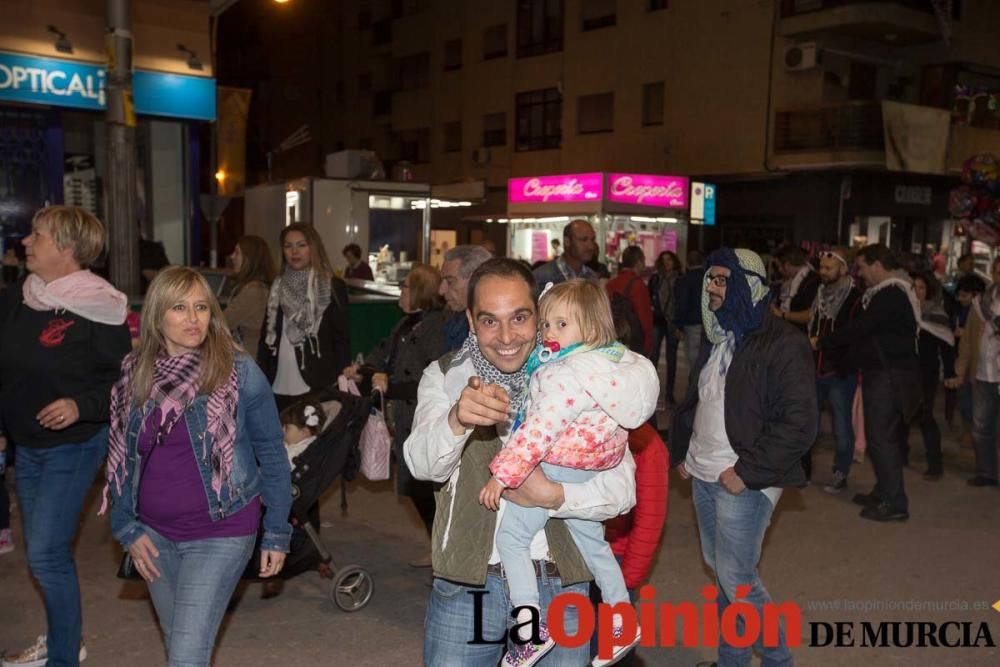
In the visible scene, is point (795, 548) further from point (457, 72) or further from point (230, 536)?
point (457, 72)

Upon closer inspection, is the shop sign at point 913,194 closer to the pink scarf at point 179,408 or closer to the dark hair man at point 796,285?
the dark hair man at point 796,285

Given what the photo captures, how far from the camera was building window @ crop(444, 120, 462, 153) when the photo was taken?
36.7 metres

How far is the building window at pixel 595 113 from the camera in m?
31.3

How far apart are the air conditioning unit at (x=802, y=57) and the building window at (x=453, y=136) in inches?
579

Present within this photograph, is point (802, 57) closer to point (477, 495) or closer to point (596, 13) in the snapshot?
point (596, 13)

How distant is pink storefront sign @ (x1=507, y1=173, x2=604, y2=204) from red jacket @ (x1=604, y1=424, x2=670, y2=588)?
62.7ft

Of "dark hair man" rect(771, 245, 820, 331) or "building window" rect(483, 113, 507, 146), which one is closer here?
"dark hair man" rect(771, 245, 820, 331)

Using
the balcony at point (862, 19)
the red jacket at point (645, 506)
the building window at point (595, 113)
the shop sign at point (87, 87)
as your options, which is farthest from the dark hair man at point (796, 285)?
the building window at point (595, 113)

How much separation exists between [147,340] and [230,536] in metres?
0.77

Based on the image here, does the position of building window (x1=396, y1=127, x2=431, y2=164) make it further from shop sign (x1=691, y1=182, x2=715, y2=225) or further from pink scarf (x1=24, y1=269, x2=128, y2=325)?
pink scarf (x1=24, y1=269, x2=128, y2=325)

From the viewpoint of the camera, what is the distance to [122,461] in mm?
3164

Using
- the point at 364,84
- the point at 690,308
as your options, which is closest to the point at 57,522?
the point at 690,308

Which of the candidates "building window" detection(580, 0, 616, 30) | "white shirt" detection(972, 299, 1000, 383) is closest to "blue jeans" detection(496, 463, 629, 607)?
"white shirt" detection(972, 299, 1000, 383)

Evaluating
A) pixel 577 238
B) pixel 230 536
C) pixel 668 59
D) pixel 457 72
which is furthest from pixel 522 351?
pixel 457 72
